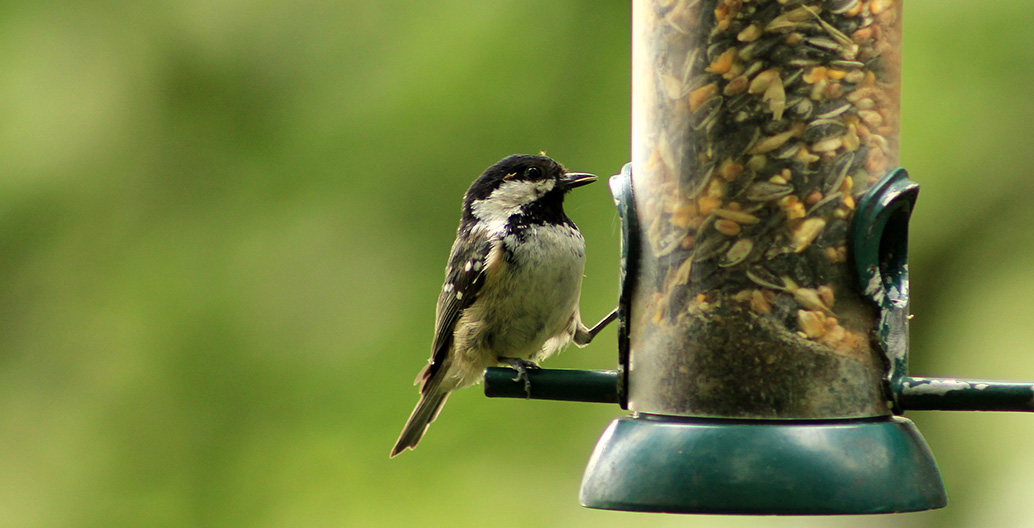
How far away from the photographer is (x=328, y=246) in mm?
6953

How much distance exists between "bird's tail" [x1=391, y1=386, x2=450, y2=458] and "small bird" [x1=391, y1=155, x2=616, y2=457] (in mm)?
85

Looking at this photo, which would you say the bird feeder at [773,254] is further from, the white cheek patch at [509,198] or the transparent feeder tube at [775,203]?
the white cheek patch at [509,198]

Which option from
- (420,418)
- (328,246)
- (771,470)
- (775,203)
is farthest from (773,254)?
(328,246)

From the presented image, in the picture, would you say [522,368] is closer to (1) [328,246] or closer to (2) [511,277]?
(2) [511,277]

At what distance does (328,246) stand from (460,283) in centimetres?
197

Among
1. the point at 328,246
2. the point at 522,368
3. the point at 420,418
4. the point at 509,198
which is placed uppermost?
the point at 509,198

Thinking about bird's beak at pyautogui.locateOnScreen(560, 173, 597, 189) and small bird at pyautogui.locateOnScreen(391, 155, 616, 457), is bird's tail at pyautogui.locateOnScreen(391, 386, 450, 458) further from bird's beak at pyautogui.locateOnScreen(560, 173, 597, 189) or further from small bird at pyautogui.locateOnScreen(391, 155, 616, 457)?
bird's beak at pyautogui.locateOnScreen(560, 173, 597, 189)

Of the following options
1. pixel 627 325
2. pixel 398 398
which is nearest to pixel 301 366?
pixel 398 398

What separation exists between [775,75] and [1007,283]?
11.1 ft

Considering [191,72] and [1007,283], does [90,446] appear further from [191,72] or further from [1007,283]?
[1007,283]

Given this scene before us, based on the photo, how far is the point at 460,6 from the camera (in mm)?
6789

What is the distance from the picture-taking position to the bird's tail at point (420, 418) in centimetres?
547

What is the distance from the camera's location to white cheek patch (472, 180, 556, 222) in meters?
5.12

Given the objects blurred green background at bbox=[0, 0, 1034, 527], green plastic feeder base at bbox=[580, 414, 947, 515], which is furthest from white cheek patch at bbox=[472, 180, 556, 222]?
green plastic feeder base at bbox=[580, 414, 947, 515]
